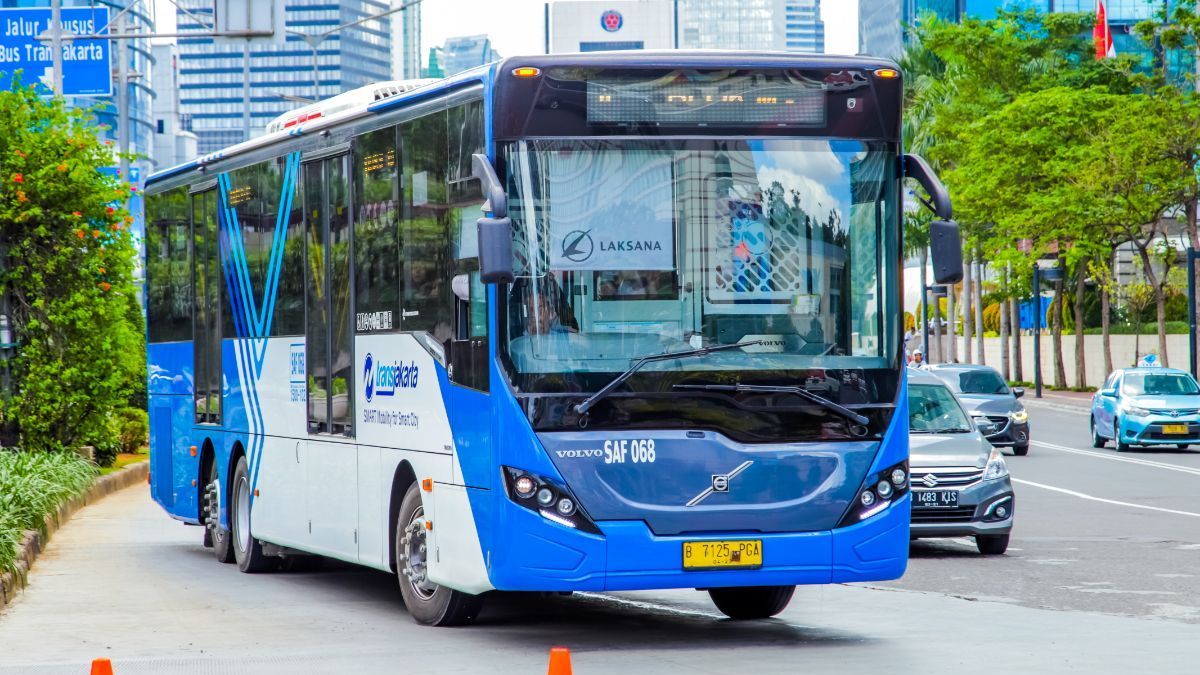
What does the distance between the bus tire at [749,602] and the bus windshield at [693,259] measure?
2.23m

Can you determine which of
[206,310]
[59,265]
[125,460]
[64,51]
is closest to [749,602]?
[206,310]

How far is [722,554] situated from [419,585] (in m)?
2.24

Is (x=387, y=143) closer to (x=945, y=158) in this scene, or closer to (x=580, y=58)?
(x=580, y=58)

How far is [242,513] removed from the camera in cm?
1620

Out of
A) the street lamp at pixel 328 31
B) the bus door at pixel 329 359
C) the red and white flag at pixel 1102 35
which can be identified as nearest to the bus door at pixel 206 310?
the bus door at pixel 329 359

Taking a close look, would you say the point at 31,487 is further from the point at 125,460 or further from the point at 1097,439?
the point at 1097,439

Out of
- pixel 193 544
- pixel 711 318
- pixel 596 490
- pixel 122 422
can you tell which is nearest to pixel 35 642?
pixel 596 490

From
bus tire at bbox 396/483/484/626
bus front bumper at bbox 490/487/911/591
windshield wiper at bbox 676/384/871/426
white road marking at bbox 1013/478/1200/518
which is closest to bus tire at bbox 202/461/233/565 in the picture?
bus tire at bbox 396/483/484/626

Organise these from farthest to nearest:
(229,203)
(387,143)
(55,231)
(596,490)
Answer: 1. (55,231)
2. (229,203)
3. (387,143)
4. (596,490)

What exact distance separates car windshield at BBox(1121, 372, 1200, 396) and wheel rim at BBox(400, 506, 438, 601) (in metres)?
25.7

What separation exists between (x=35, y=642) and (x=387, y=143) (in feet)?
12.3

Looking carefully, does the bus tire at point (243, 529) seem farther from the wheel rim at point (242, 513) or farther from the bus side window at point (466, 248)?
the bus side window at point (466, 248)

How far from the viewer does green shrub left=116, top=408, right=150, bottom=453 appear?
3291 centimetres

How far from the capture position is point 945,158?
2655 inches
